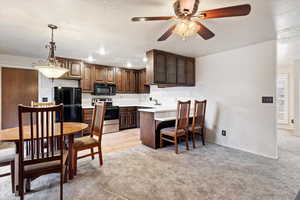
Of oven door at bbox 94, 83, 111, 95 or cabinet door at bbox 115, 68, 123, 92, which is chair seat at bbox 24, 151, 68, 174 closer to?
oven door at bbox 94, 83, 111, 95

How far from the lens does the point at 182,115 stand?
3219mm

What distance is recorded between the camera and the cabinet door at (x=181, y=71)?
→ 397 centimetres

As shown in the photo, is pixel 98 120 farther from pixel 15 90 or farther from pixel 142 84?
pixel 142 84

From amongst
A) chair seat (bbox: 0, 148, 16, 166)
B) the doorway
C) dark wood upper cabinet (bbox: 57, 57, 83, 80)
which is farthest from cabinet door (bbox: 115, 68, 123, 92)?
chair seat (bbox: 0, 148, 16, 166)

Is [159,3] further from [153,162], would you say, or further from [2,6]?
[153,162]

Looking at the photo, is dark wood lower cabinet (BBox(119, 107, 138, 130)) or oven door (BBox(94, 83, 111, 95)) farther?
dark wood lower cabinet (BBox(119, 107, 138, 130))

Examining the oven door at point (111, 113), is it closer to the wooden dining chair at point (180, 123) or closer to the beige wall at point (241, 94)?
the wooden dining chair at point (180, 123)

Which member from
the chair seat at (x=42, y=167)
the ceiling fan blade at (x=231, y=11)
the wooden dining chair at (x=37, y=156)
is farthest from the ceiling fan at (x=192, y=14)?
the chair seat at (x=42, y=167)

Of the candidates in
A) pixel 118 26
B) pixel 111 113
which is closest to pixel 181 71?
pixel 118 26

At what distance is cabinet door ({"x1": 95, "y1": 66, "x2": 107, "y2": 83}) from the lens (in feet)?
16.3

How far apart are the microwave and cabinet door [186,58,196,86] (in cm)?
265

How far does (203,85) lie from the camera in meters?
4.10

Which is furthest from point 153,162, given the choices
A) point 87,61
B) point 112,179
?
point 87,61

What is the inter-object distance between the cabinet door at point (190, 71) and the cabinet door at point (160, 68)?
0.82m
